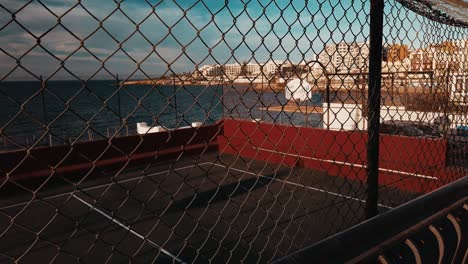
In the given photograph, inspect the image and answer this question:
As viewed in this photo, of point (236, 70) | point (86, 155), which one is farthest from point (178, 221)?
point (86, 155)

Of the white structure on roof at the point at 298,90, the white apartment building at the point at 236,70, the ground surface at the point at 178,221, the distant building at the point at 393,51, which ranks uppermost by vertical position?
the white apartment building at the point at 236,70

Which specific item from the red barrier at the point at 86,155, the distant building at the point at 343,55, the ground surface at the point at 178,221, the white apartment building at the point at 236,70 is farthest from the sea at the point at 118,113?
the ground surface at the point at 178,221

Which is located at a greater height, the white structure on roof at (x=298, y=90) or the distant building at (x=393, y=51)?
the distant building at (x=393, y=51)

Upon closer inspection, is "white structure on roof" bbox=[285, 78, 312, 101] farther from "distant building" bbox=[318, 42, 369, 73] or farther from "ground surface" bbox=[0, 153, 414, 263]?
"ground surface" bbox=[0, 153, 414, 263]

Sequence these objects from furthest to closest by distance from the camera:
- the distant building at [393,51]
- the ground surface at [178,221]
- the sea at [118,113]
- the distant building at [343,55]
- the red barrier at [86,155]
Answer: the red barrier at [86,155] → the ground surface at [178,221] → the distant building at [393,51] → the distant building at [343,55] → the sea at [118,113]

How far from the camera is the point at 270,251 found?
28.2 ft

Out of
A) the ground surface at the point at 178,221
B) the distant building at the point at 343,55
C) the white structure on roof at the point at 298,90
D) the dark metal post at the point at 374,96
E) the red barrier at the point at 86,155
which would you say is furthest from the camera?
the red barrier at the point at 86,155

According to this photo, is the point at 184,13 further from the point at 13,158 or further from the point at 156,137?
the point at 156,137

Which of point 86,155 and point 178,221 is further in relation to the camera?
point 86,155

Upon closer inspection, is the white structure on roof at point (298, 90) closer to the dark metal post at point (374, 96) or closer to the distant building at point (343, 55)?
the distant building at point (343, 55)

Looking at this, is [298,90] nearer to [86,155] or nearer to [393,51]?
[393,51]

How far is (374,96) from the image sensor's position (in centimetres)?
245

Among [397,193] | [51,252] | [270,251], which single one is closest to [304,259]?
[270,251]

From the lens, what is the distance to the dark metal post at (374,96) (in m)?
2.39
